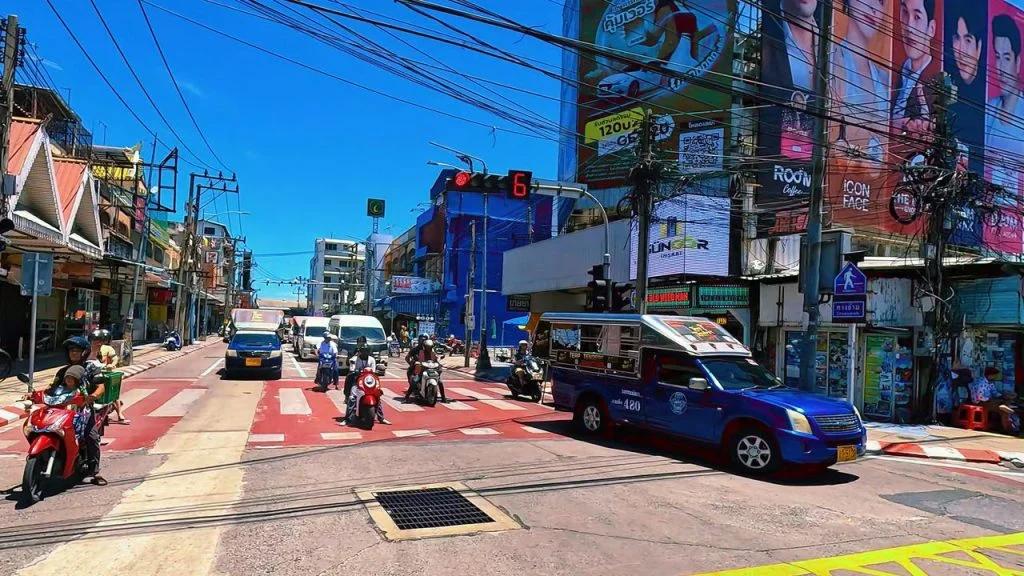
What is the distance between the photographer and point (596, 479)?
7.85 meters

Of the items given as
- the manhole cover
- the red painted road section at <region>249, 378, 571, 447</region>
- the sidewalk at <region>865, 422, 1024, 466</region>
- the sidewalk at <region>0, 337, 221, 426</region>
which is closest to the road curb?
the sidewalk at <region>865, 422, 1024, 466</region>

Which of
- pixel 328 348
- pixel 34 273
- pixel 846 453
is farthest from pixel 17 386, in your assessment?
pixel 846 453

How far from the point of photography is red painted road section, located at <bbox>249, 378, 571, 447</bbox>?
408 inches

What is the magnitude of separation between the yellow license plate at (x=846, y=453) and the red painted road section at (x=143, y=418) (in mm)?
9405

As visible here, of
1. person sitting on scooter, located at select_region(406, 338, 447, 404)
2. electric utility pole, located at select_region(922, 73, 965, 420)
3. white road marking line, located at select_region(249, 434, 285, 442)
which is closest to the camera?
white road marking line, located at select_region(249, 434, 285, 442)

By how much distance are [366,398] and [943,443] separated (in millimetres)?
10804

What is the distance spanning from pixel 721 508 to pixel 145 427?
30.6 ft

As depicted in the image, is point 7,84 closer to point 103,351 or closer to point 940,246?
point 103,351

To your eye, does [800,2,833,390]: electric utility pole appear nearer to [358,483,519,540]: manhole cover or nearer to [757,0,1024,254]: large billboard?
[358,483,519,540]: manhole cover

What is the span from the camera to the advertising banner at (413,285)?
56312mm

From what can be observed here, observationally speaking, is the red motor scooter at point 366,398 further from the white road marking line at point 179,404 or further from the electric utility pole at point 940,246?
the electric utility pole at point 940,246

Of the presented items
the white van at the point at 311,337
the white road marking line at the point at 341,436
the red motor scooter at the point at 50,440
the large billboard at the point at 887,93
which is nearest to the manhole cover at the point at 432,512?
the red motor scooter at the point at 50,440

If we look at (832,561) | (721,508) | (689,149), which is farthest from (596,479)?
(689,149)

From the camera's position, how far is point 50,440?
6.20m
